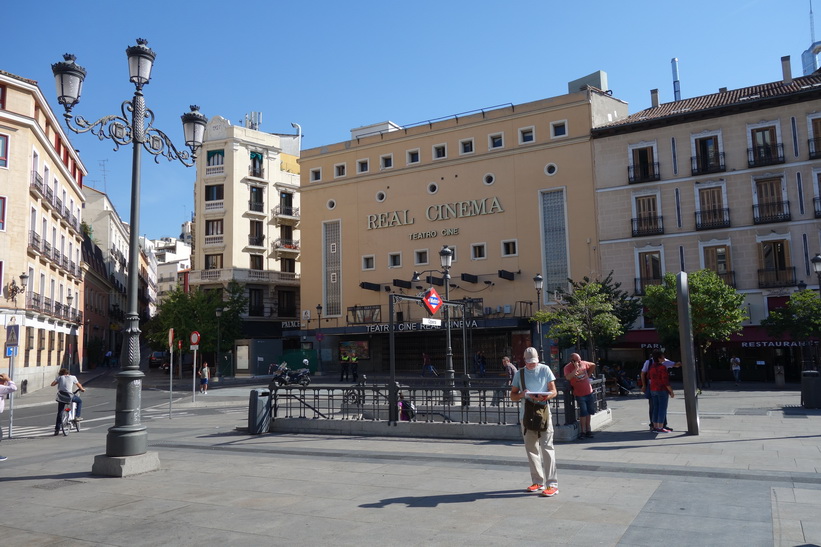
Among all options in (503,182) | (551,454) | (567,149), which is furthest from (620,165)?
(551,454)

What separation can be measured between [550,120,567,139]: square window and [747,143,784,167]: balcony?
1091 centimetres

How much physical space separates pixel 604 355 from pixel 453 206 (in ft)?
49.2

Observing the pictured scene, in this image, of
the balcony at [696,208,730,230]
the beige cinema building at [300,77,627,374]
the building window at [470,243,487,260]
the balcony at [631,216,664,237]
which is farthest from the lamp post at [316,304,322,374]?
the balcony at [696,208,730,230]

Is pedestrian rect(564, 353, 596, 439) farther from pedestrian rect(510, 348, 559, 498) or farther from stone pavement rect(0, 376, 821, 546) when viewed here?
pedestrian rect(510, 348, 559, 498)

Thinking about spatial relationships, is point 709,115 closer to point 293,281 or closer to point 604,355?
point 604,355

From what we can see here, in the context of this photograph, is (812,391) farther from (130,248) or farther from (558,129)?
(558,129)

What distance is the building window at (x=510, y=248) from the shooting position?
43750 millimetres

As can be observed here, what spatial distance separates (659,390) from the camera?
1320 cm

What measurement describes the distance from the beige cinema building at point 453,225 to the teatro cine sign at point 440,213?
75 millimetres

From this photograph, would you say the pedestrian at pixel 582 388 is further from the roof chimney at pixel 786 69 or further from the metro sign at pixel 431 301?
the roof chimney at pixel 786 69

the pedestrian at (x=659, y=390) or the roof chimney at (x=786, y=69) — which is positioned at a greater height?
the roof chimney at (x=786, y=69)

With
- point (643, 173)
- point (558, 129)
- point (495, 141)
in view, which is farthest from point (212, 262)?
point (643, 173)

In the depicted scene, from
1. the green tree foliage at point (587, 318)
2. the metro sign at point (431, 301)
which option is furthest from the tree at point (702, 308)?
→ the metro sign at point (431, 301)

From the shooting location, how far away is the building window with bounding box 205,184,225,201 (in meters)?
55.6
